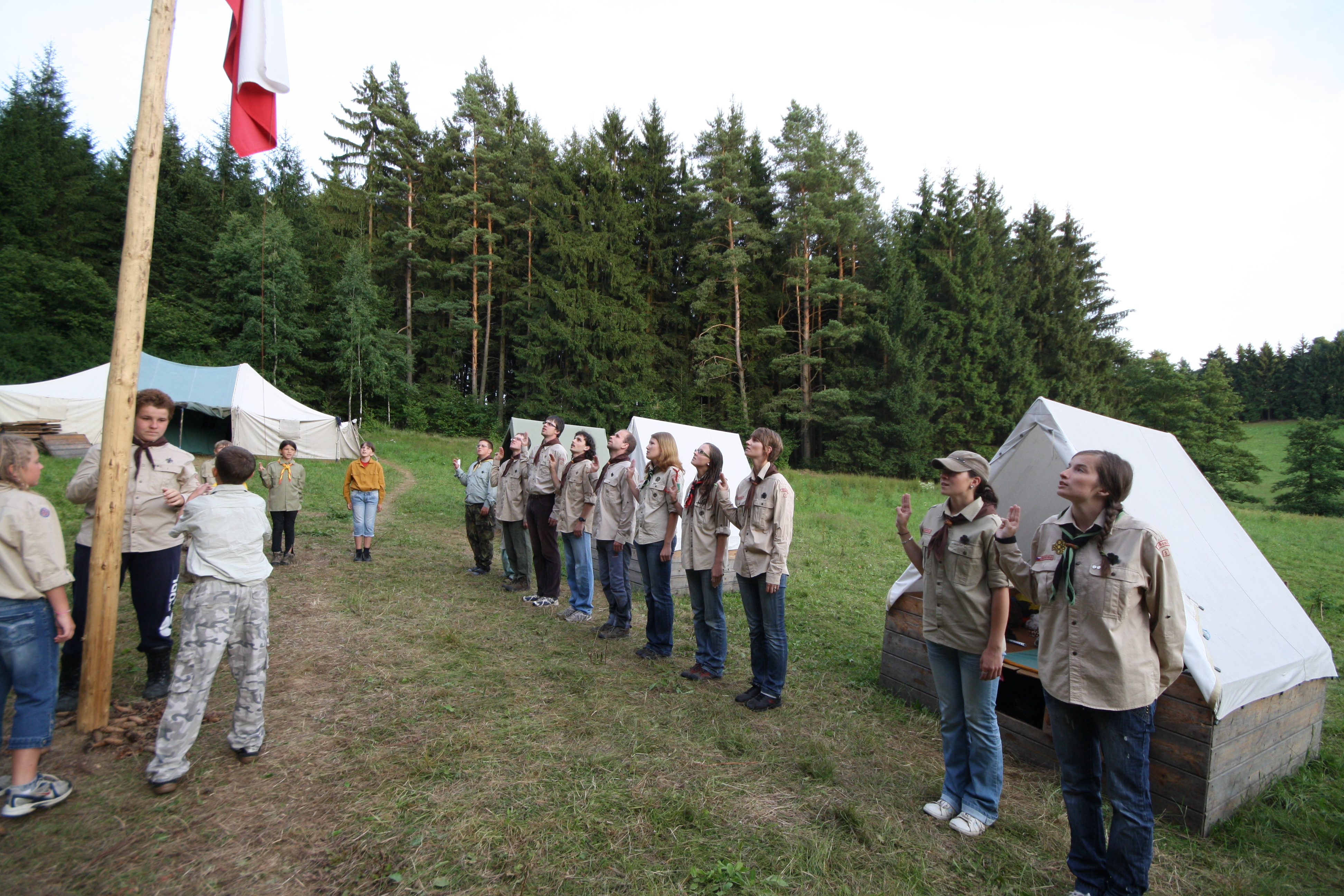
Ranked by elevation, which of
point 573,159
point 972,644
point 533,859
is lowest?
point 533,859

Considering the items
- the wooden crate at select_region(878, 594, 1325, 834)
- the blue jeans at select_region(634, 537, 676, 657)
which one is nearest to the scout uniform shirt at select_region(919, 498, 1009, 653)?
the wooden crate at select_region(878, 594, 1325, 834)

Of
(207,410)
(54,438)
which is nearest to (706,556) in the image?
(54,438)

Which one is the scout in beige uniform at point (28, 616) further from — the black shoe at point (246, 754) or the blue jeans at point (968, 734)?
the blue jeans at point (968, 734)

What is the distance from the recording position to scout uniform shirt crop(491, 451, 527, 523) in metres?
6.95

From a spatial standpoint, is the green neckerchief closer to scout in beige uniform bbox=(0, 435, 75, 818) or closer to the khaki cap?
the khaki cap

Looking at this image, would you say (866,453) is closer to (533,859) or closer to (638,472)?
(638,472)

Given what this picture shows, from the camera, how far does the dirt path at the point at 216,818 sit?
7.90 feet

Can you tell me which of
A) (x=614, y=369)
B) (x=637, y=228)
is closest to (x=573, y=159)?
(x=637, y=228)

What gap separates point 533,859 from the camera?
2.60 m

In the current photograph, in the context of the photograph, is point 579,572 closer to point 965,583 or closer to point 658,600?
point 658,600

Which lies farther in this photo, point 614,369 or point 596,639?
point 614,369

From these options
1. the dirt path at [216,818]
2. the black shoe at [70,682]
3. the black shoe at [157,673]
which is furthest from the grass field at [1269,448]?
the black shoe at [70,682]

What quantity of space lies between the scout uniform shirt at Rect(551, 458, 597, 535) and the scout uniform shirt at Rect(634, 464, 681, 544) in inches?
37.7

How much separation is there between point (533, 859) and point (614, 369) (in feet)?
82.0
